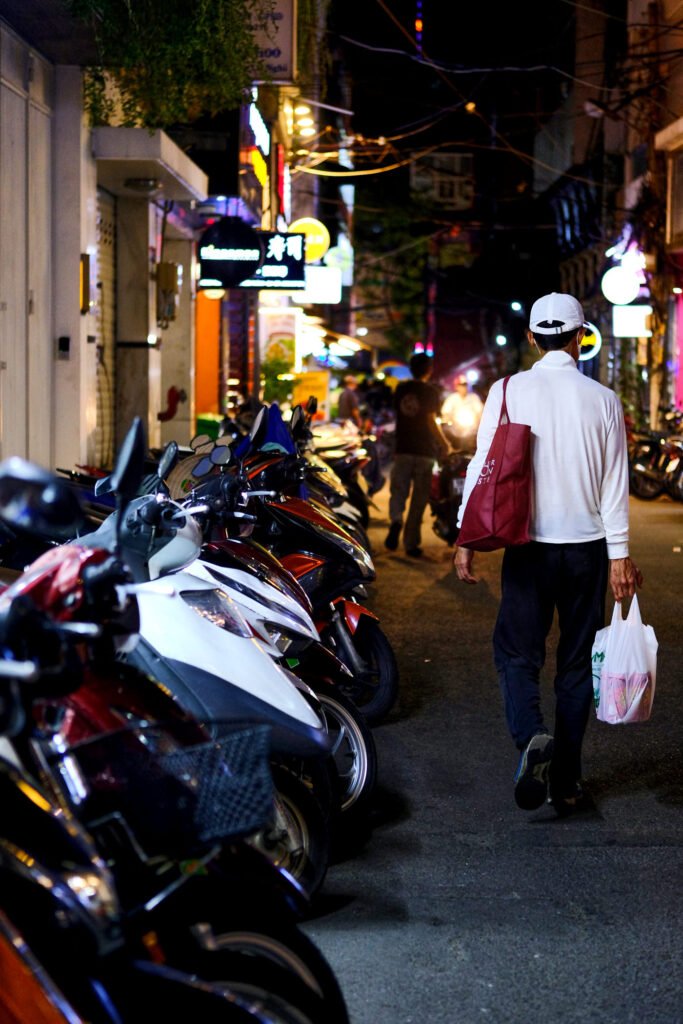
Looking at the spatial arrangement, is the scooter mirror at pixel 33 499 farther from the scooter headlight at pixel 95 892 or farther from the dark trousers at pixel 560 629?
the dark trousers at pixel 560 629

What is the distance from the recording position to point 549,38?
40.4m

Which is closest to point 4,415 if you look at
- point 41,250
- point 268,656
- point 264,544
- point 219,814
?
point 41,250

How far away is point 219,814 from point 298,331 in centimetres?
2575

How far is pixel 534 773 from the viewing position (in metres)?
5.23

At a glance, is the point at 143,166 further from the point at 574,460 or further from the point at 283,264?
the point at 574,460

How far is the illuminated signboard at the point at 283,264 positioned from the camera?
1980cm

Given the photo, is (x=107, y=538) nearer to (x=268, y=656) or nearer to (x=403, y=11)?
(x=268, y=656)

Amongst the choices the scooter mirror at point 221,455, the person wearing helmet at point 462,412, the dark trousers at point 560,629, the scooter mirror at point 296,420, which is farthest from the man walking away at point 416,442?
the dark trousers at point 560,629

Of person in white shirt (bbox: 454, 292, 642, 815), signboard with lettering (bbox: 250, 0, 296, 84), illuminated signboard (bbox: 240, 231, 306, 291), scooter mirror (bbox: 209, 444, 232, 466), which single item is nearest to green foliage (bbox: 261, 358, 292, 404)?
illuminated signboard (bbox: 240, 231, 306, 291)

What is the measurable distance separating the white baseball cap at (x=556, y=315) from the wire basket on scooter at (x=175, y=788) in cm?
335

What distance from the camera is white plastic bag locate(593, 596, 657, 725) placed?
5305 mm

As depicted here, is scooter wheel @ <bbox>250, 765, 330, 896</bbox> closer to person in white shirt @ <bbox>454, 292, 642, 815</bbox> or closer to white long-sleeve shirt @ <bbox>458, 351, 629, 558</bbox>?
person in white shirt @ <bbox>454, 292, 642, 815</bbox>

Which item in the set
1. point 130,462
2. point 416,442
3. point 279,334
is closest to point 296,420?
point 416,442

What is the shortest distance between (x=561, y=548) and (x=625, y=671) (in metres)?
0.55
